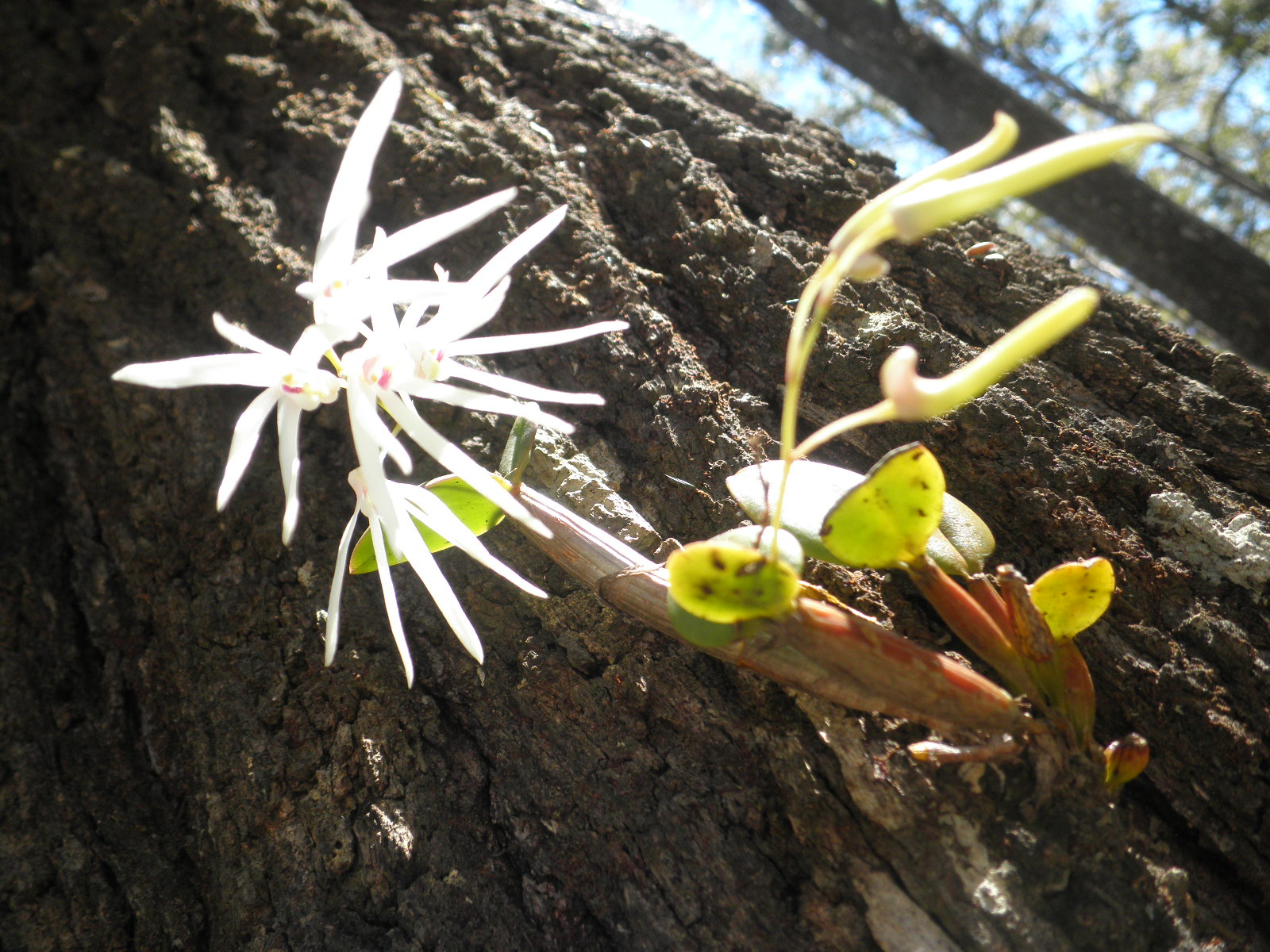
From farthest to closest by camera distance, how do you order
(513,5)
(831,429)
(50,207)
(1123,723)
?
1. (513,5)
2. (50,207)
3. (1123,723)
4. (831,429)

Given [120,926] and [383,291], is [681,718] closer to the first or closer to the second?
[383,291]

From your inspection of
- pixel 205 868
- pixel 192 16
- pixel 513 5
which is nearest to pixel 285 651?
pixel 205 868

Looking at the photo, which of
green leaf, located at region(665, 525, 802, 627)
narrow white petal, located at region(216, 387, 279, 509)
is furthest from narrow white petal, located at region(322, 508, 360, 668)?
green leaf, located at region(665, 525, 802, 627)

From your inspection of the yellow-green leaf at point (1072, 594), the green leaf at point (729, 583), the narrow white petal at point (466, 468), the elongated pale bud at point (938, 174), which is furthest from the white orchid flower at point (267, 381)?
the yellow-green leaf at point (1072, 594)

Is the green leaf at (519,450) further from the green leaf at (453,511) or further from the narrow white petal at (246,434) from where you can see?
the narrow white petal at (246,434)

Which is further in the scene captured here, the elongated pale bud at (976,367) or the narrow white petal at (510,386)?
the narrow white petal at (510,386)

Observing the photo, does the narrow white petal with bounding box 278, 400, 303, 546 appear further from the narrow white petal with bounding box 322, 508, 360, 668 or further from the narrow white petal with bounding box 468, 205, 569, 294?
the narrow white petal with bounding box 468, 205, 569, 294

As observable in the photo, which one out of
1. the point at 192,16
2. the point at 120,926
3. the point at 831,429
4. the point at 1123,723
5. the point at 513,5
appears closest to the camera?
the point at 831,429
